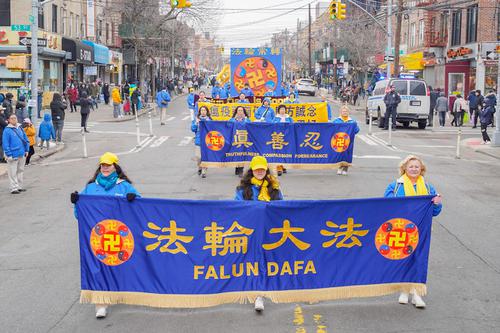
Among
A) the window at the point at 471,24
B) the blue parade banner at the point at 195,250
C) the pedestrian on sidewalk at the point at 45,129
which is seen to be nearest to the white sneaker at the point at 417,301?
the blue parade banner at the point at 195,250

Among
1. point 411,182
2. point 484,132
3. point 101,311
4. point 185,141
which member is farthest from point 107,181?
point 484,132

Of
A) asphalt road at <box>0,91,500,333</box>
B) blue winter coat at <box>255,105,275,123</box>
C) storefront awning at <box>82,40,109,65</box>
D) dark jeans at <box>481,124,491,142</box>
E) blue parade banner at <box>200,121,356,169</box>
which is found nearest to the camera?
asphalt road at <box>0,91,500,333</box>

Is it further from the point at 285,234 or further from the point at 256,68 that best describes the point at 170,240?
the point at 256,68

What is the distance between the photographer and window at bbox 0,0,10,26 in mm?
38031

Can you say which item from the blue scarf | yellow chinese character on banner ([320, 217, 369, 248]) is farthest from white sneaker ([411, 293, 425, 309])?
the blue scarf

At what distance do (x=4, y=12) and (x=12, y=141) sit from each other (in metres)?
26.9

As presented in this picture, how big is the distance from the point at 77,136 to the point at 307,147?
46.1 ft

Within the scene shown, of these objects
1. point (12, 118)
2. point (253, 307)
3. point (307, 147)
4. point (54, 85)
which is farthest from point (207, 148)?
point (54, 85)

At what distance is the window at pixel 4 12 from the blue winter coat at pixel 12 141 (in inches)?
1043

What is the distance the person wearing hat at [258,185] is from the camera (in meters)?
7.02

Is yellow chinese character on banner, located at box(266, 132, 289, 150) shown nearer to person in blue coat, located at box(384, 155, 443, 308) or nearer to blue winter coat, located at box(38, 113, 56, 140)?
person in blue coat, located at box(384, 155, 443, 308)

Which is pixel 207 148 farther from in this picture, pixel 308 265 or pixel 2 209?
pixel 308 265

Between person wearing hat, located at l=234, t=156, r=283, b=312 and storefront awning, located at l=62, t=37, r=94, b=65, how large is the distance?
3808 centimetres

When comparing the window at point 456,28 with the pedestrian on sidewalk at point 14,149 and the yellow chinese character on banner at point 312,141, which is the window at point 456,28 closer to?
the yellow chinese character on banner at point 312,141
